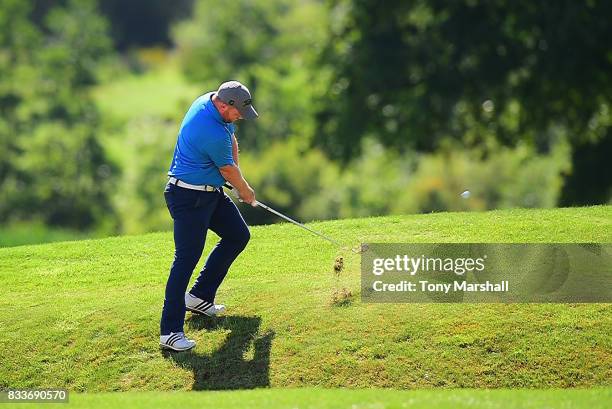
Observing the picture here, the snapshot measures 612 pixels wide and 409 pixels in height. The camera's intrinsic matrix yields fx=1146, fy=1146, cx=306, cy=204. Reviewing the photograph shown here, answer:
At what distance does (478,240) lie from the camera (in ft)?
57.6

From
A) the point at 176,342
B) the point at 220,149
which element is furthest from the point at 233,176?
the point at 176,342

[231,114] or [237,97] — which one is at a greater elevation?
[237,97]

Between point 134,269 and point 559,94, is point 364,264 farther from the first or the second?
point 559,94

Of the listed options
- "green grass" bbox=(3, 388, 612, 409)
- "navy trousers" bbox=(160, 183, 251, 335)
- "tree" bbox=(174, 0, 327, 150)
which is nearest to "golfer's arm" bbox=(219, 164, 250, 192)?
"navy trousers" bbox=(160, 183, 251, 335)

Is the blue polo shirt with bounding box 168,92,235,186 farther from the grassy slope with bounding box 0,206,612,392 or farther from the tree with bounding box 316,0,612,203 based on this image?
the tree with bounding box 316,0,612,203

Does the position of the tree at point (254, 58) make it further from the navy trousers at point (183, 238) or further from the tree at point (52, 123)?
the navy trousers at point (183, 238)

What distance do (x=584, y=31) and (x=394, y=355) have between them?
88.0 feet

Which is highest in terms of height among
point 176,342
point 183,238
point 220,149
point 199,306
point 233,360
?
point 220,149

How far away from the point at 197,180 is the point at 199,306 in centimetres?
187

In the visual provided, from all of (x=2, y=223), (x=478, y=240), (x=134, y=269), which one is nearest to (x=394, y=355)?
(x=478, y=240)

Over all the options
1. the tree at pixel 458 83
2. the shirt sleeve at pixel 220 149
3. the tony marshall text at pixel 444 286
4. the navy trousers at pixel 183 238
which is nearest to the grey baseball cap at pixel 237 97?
the shirt sleeve at pixel 220 149

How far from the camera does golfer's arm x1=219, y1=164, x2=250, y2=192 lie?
14.2 metres

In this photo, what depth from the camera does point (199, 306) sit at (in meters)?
15.2

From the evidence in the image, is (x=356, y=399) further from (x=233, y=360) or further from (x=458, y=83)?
(x=458, y=83)
